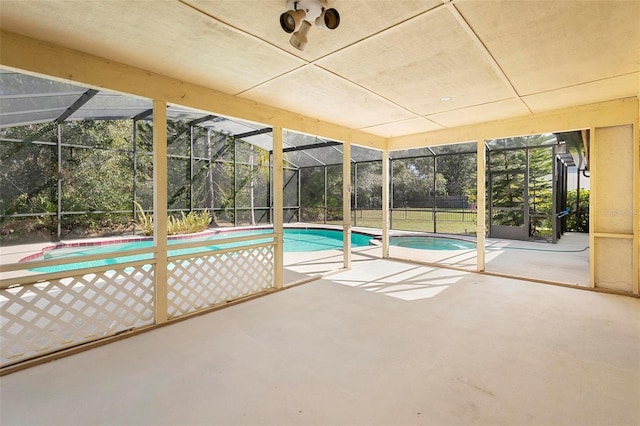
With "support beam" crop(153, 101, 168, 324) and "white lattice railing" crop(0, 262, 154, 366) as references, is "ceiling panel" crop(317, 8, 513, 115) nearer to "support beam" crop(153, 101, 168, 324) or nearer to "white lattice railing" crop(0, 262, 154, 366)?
"support beam" crop(153, 101, 168, 324)

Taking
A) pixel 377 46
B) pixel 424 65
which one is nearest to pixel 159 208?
pixel 377 46

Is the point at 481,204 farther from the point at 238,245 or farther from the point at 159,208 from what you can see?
the point at 238,245

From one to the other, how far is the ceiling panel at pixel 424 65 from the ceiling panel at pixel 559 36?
17cm

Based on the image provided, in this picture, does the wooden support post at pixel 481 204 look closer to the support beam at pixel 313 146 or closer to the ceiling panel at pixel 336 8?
the ceiling panel at pixel 336 8

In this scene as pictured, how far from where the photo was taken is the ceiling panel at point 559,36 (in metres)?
2.10

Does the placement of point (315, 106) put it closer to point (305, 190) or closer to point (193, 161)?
point (193, 161)

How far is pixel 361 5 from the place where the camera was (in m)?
2.06

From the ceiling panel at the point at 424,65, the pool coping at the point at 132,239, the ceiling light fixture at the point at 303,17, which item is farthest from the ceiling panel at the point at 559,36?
the pool coping at the point at 132,239

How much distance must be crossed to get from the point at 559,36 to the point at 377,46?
4.76 ft

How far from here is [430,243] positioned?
9.56 meters

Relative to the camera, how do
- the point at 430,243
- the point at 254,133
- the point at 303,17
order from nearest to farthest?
the point at 303,17
the point at 430,243
the point at 254,133

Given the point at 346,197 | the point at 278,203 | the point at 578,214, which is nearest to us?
the point at 278,203

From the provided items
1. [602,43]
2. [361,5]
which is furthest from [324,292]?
[602,43]

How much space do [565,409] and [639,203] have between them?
381 cm
